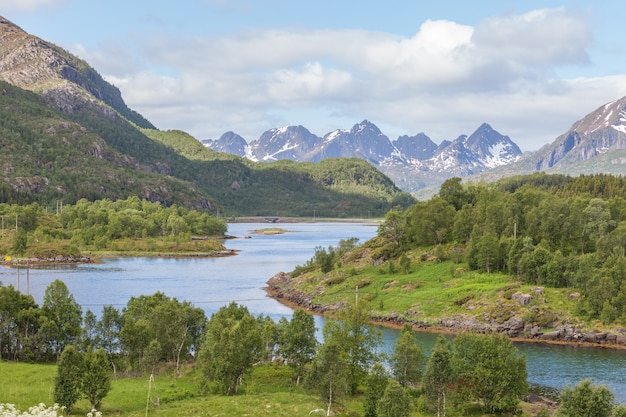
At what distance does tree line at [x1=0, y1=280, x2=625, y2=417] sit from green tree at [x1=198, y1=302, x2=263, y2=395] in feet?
0.33

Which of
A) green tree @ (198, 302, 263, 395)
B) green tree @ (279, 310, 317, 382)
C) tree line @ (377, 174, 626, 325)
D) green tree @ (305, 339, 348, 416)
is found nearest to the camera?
green tree @ (305, 339, 348, 416)

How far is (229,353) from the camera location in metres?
59.1

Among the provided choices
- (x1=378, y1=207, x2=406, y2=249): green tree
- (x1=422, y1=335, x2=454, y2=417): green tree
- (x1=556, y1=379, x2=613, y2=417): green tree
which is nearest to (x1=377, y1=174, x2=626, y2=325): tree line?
(x1=378, y1=207, x2=406, y2=249): green tree

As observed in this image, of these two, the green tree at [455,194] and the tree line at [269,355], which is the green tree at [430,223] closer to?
the green tree at [455,194]

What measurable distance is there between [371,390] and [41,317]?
4048 cm

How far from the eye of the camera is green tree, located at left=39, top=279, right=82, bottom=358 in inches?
2803

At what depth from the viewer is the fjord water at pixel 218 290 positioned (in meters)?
77.1

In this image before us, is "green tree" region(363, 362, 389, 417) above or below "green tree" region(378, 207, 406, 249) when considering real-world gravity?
below

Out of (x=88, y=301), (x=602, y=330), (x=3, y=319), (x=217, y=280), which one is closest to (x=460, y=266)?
(x=602, y=330)

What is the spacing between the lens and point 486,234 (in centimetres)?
11850

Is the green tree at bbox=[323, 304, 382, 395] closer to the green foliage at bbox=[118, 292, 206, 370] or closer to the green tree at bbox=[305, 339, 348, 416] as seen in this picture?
the green tree at bbox=[305, 339, 348, 416]

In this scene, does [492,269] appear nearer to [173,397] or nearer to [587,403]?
[587,403]

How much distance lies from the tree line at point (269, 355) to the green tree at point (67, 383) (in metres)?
0.08

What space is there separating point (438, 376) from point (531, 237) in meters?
74.3
